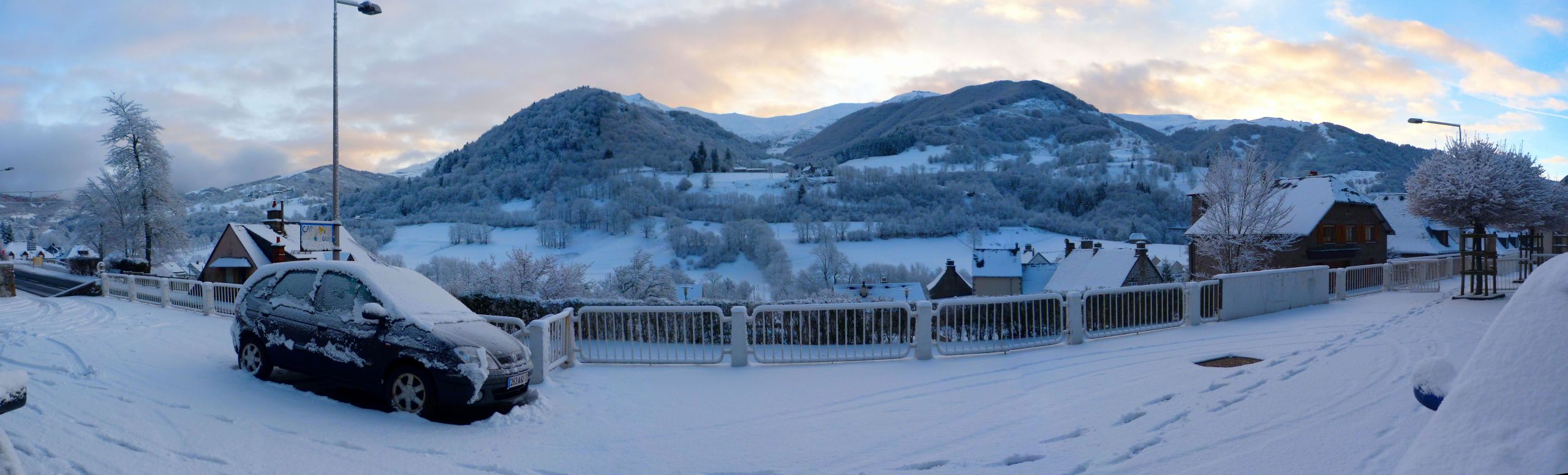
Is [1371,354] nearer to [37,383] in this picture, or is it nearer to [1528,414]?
[1528,414]

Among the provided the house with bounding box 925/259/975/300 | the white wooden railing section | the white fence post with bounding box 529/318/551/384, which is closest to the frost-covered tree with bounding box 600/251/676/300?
the white wooden railing section

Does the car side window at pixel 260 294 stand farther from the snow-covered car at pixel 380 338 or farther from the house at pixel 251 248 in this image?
the house at pixel 251 248

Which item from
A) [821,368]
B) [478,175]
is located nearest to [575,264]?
[821,368]

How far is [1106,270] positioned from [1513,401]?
1580 inches

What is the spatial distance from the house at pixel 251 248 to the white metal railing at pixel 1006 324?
27.4 metres

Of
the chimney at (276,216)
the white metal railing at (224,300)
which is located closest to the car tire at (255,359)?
the white metal railing at (224,300)

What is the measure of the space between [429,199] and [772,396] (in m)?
184

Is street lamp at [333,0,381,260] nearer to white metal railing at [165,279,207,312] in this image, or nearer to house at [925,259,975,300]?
white metal railing at [165,279,207,312]

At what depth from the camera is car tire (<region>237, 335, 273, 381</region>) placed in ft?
27.2

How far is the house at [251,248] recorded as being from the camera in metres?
31.1

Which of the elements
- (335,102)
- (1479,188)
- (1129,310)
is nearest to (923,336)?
(1129,310)

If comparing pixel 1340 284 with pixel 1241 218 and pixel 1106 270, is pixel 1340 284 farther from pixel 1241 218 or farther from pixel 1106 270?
pixel 1106 270

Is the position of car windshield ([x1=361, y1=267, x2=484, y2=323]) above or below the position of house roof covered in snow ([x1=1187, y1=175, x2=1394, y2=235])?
below

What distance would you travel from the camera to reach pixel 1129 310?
505 inches
